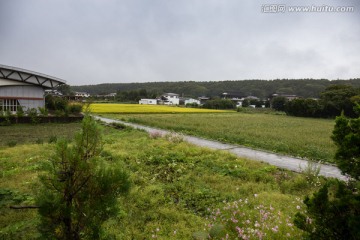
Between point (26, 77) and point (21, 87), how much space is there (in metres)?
1.13

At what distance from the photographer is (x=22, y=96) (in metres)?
25.2

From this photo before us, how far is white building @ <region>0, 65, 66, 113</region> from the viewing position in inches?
945

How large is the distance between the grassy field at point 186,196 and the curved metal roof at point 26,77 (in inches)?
674

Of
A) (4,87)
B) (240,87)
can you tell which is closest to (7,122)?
(4,87)

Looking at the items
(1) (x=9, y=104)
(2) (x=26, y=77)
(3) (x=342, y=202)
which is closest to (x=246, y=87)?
(2) (x=26, y=77)

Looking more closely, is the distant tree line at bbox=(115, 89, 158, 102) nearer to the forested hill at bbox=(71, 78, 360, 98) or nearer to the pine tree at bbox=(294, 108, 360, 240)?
the forested hill at bbox=(71, 78, 360, 98)

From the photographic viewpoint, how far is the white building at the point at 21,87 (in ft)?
78.7

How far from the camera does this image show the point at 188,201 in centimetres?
582

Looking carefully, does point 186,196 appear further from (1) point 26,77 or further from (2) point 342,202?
(1) point 26,77

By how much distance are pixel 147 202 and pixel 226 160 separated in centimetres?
465

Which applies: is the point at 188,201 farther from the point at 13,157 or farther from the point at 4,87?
the point at 4,87

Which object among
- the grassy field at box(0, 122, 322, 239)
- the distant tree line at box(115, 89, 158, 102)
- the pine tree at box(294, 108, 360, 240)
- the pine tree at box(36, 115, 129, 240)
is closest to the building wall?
the grassy field at box(0, 122, 322, 239)

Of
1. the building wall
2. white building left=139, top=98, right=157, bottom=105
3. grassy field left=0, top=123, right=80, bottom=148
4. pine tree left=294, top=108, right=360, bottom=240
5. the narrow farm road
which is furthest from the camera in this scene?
white building left=139, top=98, right=157, bottom=105

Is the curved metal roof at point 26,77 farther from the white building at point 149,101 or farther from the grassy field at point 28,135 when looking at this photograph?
the white building at point 149,101
